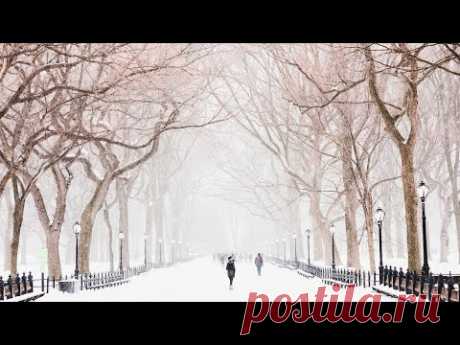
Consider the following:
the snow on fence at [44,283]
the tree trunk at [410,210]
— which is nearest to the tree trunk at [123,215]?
the snow on fence at [44,283]

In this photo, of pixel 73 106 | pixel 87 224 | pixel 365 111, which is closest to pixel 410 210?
pixel 365 111

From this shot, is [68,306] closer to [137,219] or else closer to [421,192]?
[421,192]

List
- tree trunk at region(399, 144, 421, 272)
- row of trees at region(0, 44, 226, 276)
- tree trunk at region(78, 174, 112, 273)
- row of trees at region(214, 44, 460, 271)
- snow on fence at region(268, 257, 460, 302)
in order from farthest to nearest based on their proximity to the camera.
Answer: tree trunk at region(78, 174, 112, 273) → row of trees at region(214, 44, 460, 271) → tree trunk at region(399, 144, 421, 272) → row of trees at region(0, 44, 226, 276) → snow on fence at region(268, 257, 460, 302)

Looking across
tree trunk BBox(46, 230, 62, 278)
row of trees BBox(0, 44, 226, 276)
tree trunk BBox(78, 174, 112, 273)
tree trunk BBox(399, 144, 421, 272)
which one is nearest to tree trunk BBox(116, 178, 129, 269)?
row of trees BBox(0, 44, 226, 276)

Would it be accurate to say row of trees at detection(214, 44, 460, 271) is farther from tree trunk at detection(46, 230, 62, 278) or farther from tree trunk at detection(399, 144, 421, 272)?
tree trunk at detection(46, 230, 62, 278)

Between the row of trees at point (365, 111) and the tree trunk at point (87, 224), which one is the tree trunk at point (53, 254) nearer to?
the tree trunk at point (87, 224)

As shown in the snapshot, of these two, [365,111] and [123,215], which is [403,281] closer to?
[365,111]

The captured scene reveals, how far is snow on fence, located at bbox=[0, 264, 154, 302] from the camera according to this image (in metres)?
21.9

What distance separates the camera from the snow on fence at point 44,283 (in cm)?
2189

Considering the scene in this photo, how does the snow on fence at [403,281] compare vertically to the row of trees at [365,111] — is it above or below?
below

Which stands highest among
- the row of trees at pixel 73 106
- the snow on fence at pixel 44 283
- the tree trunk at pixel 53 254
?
the row of trees at pixel 73 106
